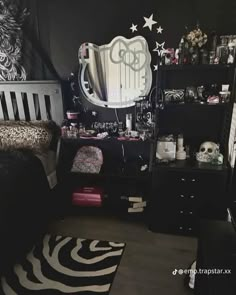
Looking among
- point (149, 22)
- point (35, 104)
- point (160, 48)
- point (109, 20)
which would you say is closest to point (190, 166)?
point (160, 48)

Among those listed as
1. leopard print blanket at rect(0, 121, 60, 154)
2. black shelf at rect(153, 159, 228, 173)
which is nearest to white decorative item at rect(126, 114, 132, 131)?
black shelf at rect(153, 159, 228, 173)

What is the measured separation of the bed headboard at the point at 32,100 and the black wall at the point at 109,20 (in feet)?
0.79

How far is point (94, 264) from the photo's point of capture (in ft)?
6.22

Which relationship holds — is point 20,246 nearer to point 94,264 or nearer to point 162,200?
point 94,264

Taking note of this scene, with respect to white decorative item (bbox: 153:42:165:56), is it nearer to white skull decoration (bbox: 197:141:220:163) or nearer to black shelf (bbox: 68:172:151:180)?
white skull decoration (bbox: 197:141:220:163)

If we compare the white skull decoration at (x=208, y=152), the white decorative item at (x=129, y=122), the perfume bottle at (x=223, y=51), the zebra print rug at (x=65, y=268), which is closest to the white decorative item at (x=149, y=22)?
the perfume bottle at (x=223, y=51)

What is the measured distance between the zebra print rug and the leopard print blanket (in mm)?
936

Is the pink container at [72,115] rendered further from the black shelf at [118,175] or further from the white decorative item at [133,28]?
the white decorative item at [133,28]

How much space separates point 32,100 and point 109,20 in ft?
3.85

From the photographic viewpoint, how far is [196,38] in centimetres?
197

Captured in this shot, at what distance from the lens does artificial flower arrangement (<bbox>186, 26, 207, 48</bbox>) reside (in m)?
1.96

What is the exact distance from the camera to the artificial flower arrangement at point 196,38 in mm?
1965

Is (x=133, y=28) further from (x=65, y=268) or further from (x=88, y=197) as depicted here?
(x=65, y=268)

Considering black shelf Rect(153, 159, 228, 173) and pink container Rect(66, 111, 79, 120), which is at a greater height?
pink container Rect(66, 111, 79, 120)
